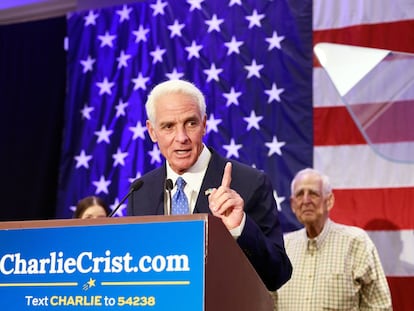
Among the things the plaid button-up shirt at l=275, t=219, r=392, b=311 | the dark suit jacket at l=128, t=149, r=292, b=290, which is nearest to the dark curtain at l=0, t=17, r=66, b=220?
the plaid button-up shirt at l=275, t=219, r=392, b=311

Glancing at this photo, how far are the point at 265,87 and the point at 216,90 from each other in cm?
36

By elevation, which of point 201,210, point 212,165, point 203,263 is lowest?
point 203,263

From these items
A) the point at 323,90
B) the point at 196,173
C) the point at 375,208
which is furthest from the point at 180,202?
the point at 323,90

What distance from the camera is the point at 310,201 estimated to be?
171 inches

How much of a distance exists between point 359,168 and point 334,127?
1.05 feet

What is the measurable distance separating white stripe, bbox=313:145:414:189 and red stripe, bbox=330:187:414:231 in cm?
4

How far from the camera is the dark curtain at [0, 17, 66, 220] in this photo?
5.54 metres

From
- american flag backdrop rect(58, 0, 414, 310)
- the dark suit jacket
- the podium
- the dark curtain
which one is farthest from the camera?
the dark curtain

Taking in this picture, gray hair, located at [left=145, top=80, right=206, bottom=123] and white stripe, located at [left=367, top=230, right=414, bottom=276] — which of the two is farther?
white stripe, located at [left=367, top=230, right=414, bottom=276]

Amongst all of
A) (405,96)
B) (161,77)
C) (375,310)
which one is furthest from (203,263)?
(161,77)

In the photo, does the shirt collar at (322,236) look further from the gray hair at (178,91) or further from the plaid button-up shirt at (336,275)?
the gray hair at (178,91)

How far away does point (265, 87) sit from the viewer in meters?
4.84

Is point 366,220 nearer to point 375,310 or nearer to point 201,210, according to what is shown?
point 375,310

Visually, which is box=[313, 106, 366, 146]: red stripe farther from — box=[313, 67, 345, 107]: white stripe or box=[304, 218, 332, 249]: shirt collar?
box=[304, 218, 332, 249]: shirt collar
